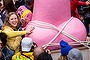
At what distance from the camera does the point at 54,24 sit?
4.74 metres

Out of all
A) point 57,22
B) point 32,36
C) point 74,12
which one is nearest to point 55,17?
point 57,22

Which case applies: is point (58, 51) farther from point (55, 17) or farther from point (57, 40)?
point (55, 17)

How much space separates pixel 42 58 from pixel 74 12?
2.04 m

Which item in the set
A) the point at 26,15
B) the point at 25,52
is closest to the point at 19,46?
the point at 25,52

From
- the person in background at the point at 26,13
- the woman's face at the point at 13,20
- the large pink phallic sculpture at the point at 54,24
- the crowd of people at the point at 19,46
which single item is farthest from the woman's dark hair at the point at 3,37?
the person in background at the point at 26,13

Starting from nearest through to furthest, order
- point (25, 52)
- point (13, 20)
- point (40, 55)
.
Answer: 1. point (40, 55)
2. point (25, 52)
3. point (13, 20)

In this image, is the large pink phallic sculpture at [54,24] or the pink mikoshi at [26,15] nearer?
the large pink phallic sculpture at [54,24]

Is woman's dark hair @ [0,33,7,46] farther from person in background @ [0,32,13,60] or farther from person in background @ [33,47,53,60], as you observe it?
person in background @ [33,47,53,60]

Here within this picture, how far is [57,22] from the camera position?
15.6 ft

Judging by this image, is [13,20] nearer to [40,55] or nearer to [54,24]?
[54,24]

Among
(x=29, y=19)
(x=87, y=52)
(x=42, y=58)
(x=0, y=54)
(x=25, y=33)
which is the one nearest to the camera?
(x=42, y=58)

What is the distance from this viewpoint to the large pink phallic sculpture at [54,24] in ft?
15.2

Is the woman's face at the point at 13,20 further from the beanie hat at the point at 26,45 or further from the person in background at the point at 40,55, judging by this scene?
the person in background at the point at 40,55

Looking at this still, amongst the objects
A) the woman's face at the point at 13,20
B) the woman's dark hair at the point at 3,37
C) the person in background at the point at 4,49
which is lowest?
the person in background at the point at 4,49
